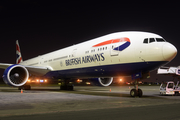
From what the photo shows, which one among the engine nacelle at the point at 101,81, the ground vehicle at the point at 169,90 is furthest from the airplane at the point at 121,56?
the ground vehicle at the point at 169,90

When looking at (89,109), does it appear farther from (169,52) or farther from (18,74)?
(18,74)

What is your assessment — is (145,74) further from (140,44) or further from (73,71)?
(73,71)

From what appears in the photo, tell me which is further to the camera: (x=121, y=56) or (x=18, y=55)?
(x=18, y=55)

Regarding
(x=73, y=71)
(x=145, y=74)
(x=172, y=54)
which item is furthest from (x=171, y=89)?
(x=73, y=71)

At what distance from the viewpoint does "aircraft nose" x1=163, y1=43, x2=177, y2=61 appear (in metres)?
12.4

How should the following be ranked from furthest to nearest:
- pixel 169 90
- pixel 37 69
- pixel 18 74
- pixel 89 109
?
1. pixel 37 69
2. pixel 18 74
3. pixel 169 90
4. pixel 89 109

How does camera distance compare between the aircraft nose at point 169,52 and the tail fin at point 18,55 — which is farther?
the tail fin at point 18,55

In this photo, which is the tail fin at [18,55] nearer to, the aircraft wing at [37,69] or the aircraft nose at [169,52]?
the aircraft wing at [37,69]

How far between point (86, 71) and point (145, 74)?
5.20 m

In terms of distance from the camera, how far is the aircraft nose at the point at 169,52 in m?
12.4

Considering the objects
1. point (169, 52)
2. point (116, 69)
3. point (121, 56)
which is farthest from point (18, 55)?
point (169, 52)

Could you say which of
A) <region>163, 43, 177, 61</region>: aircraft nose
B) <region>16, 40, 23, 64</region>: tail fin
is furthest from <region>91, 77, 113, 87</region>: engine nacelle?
<region>16, 40, 23, 64</region>: tail fin

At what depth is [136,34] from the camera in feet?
47.0

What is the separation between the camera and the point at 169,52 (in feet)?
40.8
